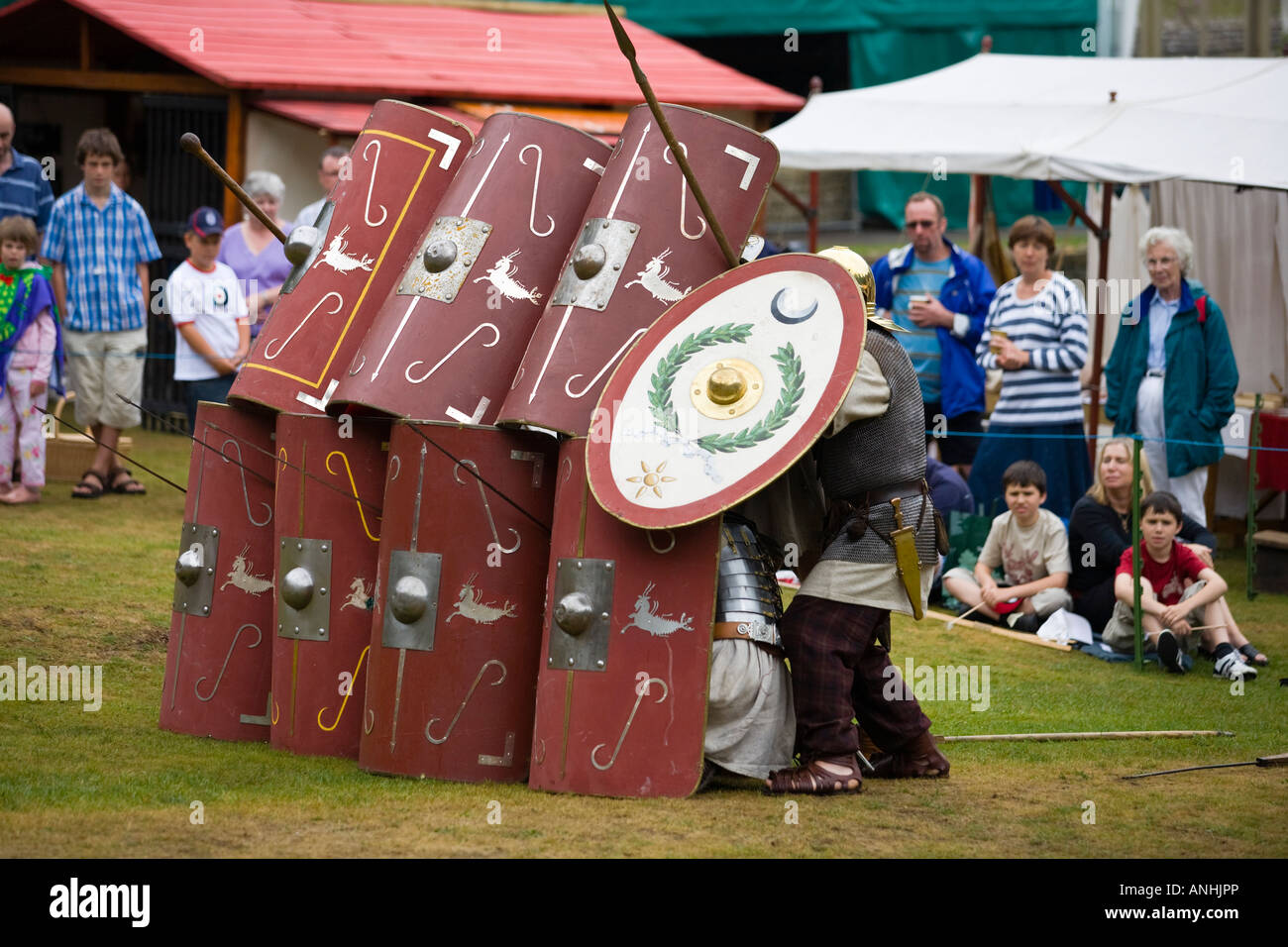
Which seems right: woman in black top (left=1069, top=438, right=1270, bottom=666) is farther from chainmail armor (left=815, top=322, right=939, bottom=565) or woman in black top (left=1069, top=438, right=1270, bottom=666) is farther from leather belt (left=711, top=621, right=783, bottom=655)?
leather belt (left=711, top=621, right=783, bottom=655)

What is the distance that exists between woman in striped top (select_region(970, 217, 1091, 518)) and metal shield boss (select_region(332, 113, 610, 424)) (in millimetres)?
3667

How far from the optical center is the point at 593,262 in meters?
4.95

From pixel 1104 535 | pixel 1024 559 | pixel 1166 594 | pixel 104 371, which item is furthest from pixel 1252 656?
pixel 104 371

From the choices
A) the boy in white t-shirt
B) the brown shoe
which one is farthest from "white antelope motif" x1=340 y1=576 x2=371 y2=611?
the boy in white t-shirt

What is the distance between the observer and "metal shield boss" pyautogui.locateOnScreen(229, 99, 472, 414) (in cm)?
529

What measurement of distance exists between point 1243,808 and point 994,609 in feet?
9.62

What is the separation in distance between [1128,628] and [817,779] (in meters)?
2.81

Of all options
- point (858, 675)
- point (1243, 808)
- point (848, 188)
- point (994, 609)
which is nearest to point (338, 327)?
point (858, 675)

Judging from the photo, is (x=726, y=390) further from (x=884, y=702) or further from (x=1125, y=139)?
(x=1125, y=139)

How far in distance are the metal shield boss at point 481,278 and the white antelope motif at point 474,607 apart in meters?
0.47

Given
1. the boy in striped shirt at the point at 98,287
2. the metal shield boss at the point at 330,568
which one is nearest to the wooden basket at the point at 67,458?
the boy in striped shirt at the point at 98,287

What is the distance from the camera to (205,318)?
29.5 ft

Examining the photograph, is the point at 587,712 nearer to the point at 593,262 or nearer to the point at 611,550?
A: the point at 611,550
